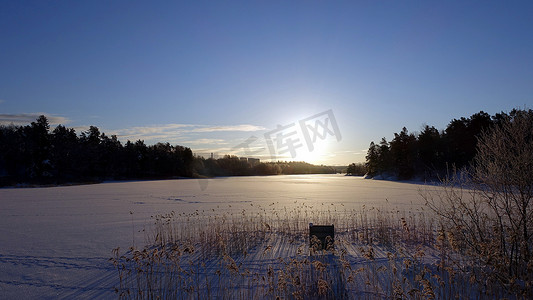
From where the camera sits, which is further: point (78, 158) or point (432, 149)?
point (78, 158)

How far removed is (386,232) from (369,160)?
56546 millimetres

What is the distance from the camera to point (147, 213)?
1356 centimetres

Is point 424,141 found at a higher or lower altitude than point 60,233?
higher

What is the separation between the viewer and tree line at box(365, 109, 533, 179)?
37750 millimetres

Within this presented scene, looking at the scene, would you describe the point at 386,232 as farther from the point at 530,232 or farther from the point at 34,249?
the point at 34,249

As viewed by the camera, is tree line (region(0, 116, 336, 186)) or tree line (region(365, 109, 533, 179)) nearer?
tree line (region(365, 109, 533, 179))

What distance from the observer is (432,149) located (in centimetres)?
4253

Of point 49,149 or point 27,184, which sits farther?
point 49,149

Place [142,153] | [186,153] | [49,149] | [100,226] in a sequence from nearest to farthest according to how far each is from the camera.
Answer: [100,226], [49,149], [142,153], [186,153]

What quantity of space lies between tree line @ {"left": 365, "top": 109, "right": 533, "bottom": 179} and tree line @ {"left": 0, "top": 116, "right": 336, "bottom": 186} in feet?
125

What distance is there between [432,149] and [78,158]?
5035 centimetres

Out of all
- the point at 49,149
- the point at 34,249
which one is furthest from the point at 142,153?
the point at 34,249

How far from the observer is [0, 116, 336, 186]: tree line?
148 ft

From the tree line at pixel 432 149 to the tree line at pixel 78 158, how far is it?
38.1 meters
